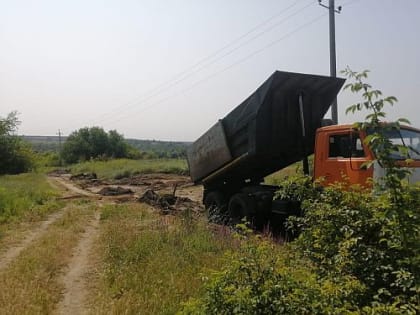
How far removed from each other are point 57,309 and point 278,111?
5923 millimetres

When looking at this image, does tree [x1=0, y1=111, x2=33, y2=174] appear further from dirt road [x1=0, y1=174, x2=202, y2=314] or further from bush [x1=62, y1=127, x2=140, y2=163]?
dirt road [x1=0, y1=174, x2=202, y2=314]

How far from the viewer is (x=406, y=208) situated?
300cm

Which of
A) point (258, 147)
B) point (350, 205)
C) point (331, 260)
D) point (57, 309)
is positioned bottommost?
point (57, 309)

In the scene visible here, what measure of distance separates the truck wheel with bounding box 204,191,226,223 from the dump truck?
5 centimetres

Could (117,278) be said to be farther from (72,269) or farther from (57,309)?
(72,269)

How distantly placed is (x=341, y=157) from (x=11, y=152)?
45.8 metres

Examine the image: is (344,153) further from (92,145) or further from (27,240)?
(92,145)

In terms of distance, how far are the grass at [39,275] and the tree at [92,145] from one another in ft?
202

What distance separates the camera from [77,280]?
254 inches

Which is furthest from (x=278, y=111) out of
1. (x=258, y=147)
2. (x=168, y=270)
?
(x=168, y=270)

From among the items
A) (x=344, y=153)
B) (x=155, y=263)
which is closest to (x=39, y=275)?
(x=155, y=263)

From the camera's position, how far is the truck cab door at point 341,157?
7.18 metres

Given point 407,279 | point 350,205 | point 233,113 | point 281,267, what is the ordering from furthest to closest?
1. point 233,113
2. point 350,205
3. point 281,267
4. point 407,279

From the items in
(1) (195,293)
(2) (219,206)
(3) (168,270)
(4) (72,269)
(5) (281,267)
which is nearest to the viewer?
(5) (281,267)
